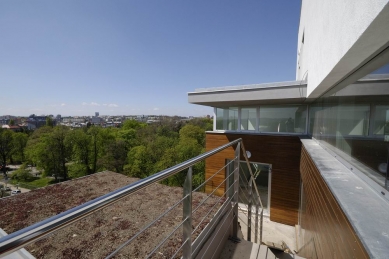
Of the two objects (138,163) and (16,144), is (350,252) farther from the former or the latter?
(16,144)

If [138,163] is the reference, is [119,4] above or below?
above

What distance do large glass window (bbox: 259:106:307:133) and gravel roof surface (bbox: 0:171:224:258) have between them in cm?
389

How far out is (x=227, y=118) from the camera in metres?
7.62

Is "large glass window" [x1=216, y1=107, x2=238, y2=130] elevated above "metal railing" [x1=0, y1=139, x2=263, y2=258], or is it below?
above

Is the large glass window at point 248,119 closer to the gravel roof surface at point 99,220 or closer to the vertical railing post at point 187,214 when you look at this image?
the gravel roof surface at point 99,220

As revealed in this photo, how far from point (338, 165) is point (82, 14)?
10096mm

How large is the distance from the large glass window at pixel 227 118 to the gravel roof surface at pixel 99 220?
11.3 feet

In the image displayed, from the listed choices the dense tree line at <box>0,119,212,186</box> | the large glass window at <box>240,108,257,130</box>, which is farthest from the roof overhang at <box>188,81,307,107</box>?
the dense tree line at <box>0,119,212,186</box>

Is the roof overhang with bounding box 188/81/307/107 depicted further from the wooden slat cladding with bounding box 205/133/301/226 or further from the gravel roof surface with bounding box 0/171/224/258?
the gravel roof surface with bounding box 0/171/224/258

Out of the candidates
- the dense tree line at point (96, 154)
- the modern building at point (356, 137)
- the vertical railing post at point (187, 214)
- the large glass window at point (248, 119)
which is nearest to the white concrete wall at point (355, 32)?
the modern building at point (356, 137)

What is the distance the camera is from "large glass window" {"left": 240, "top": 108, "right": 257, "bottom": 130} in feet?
23.3

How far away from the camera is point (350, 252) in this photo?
1114 mm

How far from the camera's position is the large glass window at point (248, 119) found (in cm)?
711

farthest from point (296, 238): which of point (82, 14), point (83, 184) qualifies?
point (82, 14)
